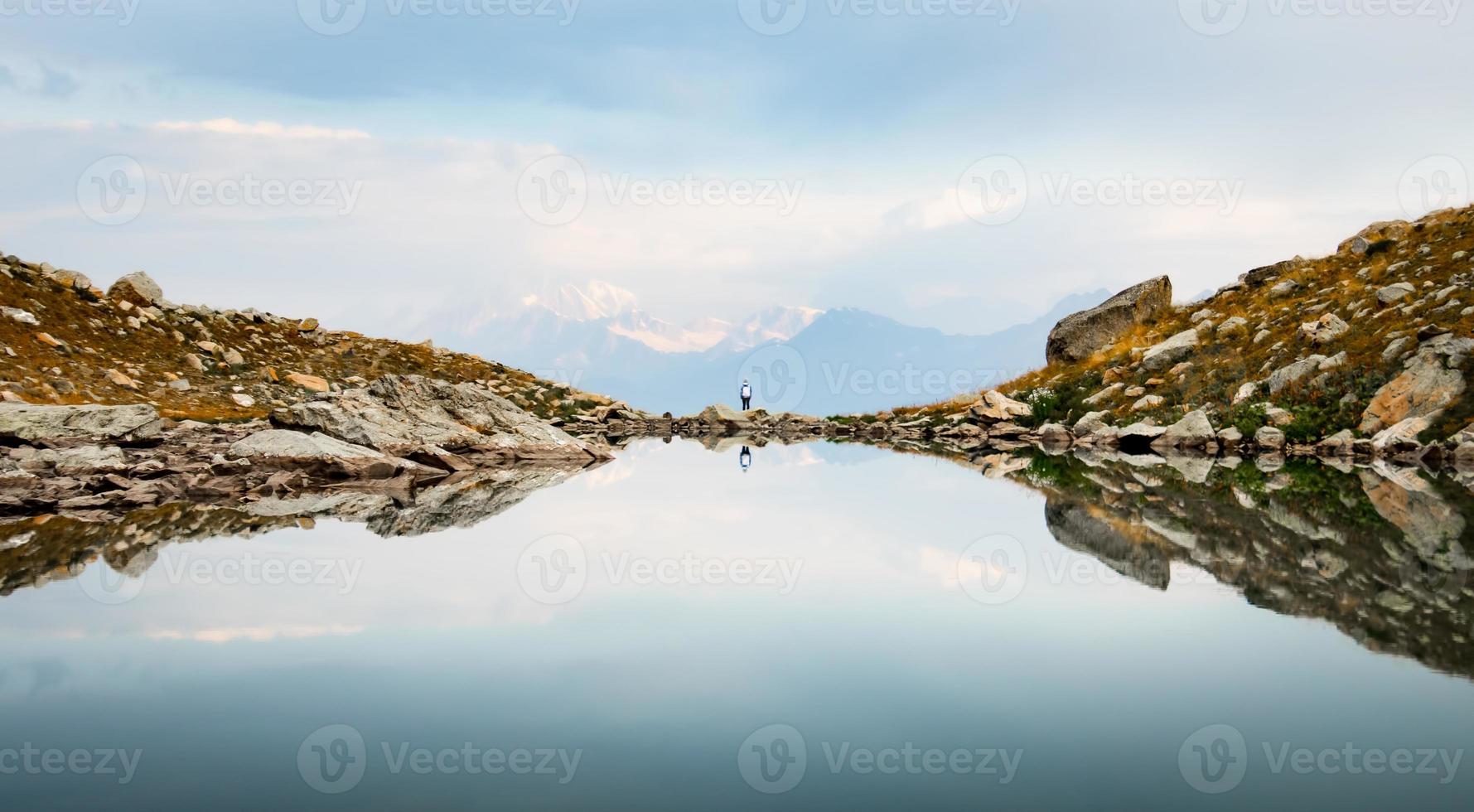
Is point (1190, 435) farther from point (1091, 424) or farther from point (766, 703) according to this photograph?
point (766, 703)

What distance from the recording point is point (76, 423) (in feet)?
78.3

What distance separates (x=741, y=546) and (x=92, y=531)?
9574mm

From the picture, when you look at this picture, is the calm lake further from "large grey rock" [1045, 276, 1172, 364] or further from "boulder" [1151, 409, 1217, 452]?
"large grey rock" [1045, 276, 1172, 364]

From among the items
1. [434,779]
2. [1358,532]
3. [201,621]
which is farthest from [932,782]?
[1358,532]

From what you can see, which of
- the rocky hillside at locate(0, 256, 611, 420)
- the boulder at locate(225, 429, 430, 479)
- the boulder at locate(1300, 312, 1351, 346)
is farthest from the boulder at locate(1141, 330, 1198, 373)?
the boulder at locate(225, 429, 430, 479)

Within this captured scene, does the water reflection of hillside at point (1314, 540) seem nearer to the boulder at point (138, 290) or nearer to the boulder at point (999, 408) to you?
the boulder at point (999, 408)

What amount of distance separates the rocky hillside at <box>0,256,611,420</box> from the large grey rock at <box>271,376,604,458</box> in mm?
5549

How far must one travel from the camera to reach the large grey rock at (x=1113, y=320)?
47625 mm

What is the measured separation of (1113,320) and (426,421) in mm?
A: 32313

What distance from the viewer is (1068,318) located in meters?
49.1

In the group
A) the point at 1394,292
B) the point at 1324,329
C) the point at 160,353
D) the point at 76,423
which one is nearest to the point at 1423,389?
the point at 1324,329

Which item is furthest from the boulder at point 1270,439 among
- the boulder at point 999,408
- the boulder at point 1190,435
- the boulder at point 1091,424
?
the boulder at point 999,408

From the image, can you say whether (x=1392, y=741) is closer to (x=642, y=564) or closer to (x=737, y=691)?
(x=737, y=691)

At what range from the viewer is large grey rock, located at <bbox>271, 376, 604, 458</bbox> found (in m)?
26.8
